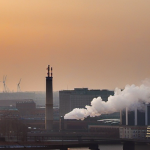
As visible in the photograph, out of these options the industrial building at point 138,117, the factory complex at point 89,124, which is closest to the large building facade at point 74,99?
the factory complex at point 89,124

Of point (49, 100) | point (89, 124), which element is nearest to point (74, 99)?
point (89, 124)

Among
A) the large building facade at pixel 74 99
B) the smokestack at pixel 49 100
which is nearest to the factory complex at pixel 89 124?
the smokestack at pixel 49 100

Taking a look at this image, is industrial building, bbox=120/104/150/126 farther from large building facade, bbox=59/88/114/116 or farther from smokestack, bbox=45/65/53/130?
large building facade, bbox=59/88/114/116

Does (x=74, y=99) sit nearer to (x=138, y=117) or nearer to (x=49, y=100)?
(x=138, y=117)

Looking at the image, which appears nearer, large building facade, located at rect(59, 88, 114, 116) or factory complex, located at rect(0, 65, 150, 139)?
factory complex, located at rect(0, 65, 150, 139)

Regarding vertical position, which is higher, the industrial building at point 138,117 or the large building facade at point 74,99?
the large building facade at point 74,99

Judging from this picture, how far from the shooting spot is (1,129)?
86375 mm

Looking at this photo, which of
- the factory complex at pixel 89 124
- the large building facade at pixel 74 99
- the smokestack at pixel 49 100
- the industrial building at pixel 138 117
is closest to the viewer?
the factory complex at pixel 89 124

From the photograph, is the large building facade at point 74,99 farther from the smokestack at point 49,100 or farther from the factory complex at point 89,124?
the smokestack at point 49,100

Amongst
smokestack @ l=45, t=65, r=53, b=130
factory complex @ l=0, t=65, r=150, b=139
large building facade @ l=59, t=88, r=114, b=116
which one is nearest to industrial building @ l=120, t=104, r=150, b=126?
factory complex @ l=0, t=65, r=150, b=139

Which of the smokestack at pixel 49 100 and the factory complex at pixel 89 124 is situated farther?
the smokestack at pixel 49 100

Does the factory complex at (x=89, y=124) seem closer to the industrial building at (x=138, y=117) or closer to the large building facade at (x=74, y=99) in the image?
the industrial building at (x=138, y=117)

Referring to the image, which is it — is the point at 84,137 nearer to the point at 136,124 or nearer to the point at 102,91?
the point at 136,124

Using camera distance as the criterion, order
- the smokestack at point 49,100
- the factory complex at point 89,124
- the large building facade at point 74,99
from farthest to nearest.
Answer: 1. the large building facade at point 74,99
2. the smokestack at point 49,100
3. the factory complex at point 89,124
